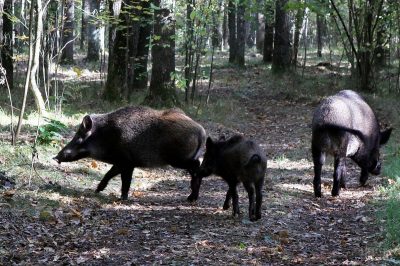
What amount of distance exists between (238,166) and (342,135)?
7.58 feet

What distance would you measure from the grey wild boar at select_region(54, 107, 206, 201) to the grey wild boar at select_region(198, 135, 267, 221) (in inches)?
25.3

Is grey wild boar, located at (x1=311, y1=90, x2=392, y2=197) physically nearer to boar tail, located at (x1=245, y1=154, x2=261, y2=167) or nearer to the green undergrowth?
the green undergrowth

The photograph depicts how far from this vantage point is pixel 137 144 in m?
8.98

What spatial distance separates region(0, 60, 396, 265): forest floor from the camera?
632cm

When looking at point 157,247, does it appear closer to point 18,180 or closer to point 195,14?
point 18,180

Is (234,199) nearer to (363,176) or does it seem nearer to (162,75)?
(363,176)

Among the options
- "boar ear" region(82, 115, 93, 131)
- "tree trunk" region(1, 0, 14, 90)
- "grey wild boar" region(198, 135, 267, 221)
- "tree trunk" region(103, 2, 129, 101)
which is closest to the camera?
"grey wild boar" region(198, 135, 267, 221)

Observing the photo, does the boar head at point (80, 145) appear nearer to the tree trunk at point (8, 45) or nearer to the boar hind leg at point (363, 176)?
the boar hind leg at point (363, 176)

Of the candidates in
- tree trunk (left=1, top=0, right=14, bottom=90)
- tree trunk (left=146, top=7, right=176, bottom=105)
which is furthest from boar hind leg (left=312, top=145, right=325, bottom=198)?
tree trunk (left=1, top=0, right=14, bottom=90)

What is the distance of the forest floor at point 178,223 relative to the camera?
6.32 meters

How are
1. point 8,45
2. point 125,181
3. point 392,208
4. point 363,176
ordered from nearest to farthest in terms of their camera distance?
point 392,208 → point 125,181 → point 363,176 → point 8,45

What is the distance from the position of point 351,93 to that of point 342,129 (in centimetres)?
146

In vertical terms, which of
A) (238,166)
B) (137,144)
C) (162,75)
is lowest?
(238,166)

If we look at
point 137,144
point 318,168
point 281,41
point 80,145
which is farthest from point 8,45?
point 318,168
